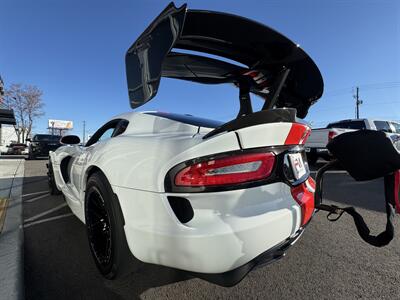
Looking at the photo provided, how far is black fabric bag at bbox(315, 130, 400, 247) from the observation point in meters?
1.50

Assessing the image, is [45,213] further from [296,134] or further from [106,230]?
[296,134]

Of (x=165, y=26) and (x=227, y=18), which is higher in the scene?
(x=227, y=18)

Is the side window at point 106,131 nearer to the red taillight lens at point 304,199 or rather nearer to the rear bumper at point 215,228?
the rear bumper at point 215,228

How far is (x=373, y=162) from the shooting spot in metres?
1.56

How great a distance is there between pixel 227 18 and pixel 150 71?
654mm

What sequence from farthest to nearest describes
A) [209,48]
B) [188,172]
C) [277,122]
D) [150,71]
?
[209,48] → [150,71] → [277,122] → [188,172]

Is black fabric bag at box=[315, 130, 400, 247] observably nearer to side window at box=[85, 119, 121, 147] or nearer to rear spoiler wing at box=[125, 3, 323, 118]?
rear spoiler wing at box=[125, 3, 323, 118]

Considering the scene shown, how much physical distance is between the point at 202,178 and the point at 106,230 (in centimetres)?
103

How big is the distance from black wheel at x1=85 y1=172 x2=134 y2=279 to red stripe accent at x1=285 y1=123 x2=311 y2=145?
1208 mm

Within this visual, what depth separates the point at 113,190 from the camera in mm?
1827

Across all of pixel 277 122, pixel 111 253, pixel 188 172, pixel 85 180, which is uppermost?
pixel 277 122

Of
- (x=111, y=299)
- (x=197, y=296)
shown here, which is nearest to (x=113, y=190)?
(x=111, y=299)

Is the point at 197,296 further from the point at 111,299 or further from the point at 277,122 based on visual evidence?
the point at 277,122

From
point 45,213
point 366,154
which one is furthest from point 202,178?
point 45,213
